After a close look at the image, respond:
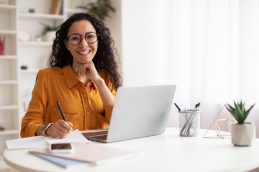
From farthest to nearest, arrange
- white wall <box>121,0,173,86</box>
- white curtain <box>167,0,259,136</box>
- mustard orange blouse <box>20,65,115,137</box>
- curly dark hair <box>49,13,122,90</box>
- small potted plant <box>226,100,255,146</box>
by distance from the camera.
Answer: white wall <box>121,0,173,86</box>, white curtain <box>167,0,259,136</box>, curly dark hair <box>49,13,122,90</box>, mustard orange blouse <box>20,65,115,137</box>, small potted plant <box>226,100,255,146</box>

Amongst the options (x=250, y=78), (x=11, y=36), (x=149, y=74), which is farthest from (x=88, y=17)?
(x=11, y=36)

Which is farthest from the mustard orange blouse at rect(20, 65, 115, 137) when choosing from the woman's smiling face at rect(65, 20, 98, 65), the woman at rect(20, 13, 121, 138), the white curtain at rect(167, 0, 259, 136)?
the white curtain at rect(167, 0, 259, 136)

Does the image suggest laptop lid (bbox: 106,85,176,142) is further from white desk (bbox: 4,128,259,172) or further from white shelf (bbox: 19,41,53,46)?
white shelf (bbox: 19,41,53,46)

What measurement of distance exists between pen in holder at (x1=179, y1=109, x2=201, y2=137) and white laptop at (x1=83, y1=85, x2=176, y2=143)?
83 millimetres

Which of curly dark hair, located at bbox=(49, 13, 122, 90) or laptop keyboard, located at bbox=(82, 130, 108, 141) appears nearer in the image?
laptop keyboard, located at bbox=(82, 130, 108, 141)

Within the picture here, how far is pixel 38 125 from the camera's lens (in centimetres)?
169

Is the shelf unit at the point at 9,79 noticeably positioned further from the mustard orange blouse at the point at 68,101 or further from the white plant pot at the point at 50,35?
the mustard orange blouse at the point at 68,101

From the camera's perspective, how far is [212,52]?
321cm

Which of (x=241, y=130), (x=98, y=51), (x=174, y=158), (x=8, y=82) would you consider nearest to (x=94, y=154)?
(x=174, y=158)

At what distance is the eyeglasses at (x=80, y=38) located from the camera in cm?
189

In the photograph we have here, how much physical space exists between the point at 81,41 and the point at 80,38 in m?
0.03

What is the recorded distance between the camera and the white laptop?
142 centimetres

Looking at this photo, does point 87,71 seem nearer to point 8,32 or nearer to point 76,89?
point 76,89

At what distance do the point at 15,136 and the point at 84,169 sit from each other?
340 cm
